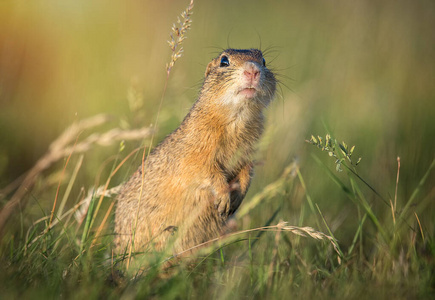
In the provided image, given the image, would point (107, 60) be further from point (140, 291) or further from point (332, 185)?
point (140, 291)

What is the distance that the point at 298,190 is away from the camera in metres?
5.95

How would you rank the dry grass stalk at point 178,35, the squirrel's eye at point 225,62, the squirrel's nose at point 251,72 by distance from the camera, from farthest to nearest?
the squirrel's eye at point 225,62
the squirrel's nose at point 251,72
the dry grass stalk at point 178,35

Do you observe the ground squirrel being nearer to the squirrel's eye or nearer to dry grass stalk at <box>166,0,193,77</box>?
the squirrel's eye

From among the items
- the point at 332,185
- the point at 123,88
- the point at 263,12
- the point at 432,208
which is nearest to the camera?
the point at 432,208

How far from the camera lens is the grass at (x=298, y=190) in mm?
3246

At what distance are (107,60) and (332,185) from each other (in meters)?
5.56

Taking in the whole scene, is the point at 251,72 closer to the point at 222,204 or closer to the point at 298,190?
the point at 222,204

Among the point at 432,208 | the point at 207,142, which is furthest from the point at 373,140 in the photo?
the point at 207,142

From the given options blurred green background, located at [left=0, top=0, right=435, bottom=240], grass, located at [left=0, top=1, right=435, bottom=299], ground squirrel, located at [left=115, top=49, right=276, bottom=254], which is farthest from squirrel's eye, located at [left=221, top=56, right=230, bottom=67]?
blurred green background, located at [left=0, top=0, right=435, bottom=240]

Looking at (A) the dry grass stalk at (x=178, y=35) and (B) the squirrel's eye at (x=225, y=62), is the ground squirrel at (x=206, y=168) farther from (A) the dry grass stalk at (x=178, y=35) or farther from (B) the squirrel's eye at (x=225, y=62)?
(A) the dry grass stalk at (x=178, y=35)

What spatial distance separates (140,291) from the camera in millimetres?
2982

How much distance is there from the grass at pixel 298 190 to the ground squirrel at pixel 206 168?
0.25m

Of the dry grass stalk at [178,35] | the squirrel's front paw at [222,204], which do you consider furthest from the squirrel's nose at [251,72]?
the squirrel's front paw at [222,204]

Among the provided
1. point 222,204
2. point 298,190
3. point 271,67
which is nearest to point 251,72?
point 222,204
